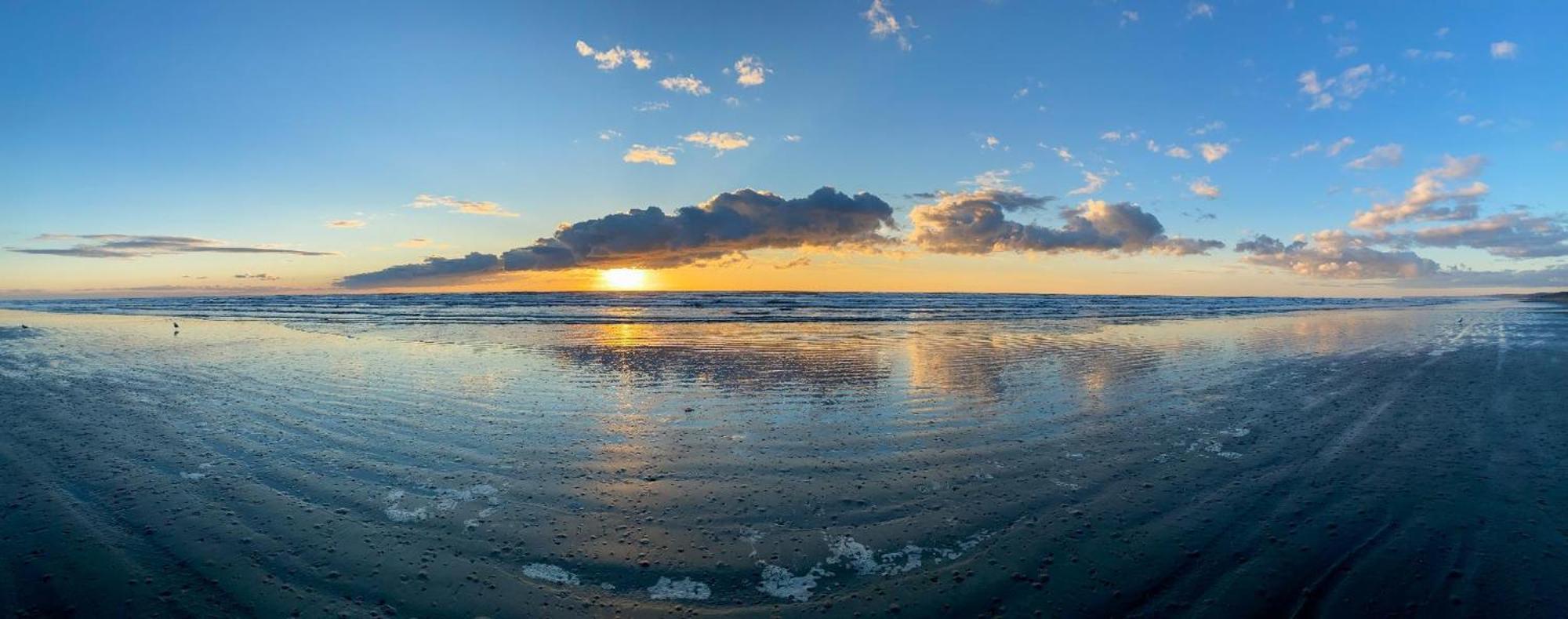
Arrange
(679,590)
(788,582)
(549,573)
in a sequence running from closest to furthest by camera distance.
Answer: (679,590) → (788,582) → (549,573)

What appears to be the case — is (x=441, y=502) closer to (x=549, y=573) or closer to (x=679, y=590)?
(x=549, y=573)

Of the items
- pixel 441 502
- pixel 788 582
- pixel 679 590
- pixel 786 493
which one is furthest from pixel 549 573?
pixel 786 493

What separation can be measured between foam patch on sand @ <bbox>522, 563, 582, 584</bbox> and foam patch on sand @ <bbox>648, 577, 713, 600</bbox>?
0.72m

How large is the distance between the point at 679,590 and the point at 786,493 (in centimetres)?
253

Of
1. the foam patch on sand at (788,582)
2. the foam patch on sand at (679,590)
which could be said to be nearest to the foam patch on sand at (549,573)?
the foam patch on sand at (679,590)

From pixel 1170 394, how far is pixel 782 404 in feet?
28.8

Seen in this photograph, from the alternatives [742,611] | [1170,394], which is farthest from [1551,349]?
[742,611]

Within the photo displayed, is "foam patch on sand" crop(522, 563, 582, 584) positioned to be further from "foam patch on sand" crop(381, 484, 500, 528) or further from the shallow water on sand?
"foam patch on sand" crop(381, 484, 500, 528)

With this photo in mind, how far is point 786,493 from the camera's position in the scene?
26.3 feet

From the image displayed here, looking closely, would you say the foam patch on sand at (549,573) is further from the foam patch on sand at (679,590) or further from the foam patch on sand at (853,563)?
the foam patch on sand at (853,563)

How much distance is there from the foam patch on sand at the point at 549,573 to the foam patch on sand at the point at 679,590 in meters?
0.72

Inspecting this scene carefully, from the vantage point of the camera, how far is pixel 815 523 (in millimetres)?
7031

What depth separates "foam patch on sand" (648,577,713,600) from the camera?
554 centimetres

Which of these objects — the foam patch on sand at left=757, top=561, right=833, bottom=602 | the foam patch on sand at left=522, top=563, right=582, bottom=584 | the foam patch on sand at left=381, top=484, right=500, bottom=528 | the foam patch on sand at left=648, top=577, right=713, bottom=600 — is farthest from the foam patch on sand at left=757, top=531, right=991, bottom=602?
the foam patch on sand at left=381, top=484, right=500, bottom=528
